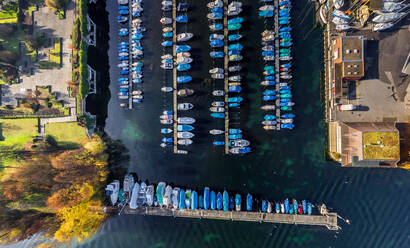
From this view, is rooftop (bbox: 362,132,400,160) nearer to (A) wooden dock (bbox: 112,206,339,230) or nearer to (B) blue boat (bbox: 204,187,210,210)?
(A) wooden dock (bbox: 112,206,339,230)

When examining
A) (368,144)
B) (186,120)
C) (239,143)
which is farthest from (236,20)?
(368,144)

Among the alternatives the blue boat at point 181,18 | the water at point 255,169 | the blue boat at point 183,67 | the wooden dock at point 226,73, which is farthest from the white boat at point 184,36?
the wooden dock at point 226,73

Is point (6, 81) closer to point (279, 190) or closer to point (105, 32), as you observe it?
point (105, 32)

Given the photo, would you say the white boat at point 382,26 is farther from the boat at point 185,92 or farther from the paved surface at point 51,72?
the paved surface at point 51,72

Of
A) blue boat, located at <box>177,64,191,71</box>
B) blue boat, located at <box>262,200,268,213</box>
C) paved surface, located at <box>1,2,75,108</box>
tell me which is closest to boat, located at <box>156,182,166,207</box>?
blue boat, located at <box>262,200,268,213</box>

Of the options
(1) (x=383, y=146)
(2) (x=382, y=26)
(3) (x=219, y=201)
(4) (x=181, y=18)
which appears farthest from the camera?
(4) (x=181, y=18)

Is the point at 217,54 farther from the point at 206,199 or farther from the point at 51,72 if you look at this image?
the point at 51,72
